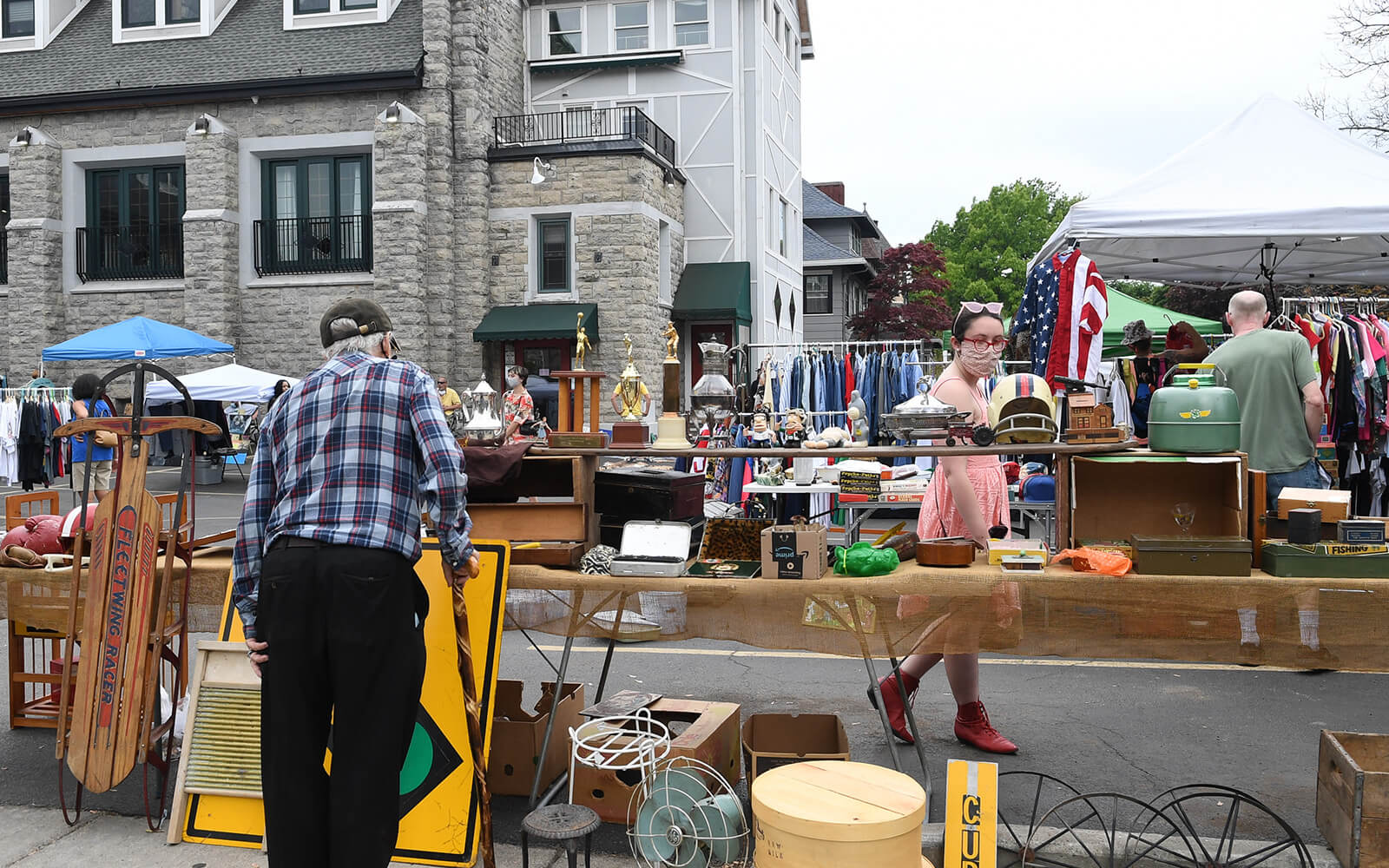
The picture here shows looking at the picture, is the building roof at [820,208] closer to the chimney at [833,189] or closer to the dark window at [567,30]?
the chimney at [833,189]

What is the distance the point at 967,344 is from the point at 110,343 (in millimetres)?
15573

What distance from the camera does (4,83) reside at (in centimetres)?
2242

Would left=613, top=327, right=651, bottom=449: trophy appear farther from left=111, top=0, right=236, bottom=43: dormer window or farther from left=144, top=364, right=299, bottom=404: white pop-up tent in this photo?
left=111, top=0, right=236, bottom=43: dormer window

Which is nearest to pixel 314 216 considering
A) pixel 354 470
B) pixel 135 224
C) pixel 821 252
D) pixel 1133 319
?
pixel 135 224

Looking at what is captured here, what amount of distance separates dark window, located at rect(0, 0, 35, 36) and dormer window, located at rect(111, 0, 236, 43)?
2.33 metres

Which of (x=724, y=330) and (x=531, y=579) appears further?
(x=724, y=330)

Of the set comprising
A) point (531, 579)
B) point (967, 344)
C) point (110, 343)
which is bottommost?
point (531, 579)

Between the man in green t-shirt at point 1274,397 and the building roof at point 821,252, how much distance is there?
31855 millimetres

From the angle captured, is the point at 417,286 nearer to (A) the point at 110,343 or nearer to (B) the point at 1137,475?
(A) the point at 110,343

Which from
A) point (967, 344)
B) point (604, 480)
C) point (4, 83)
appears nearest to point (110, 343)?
point (4, 83)

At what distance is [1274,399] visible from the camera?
5777 mm

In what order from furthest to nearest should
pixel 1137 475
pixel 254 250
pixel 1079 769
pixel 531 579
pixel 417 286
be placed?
pixel 254 250, pixel 417 286, pixel 1079 769, pixel 1137 475, pixel 531 579

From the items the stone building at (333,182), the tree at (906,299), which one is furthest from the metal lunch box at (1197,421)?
the tree at (906,299)

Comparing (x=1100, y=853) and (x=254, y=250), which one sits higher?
(x=254, y=250)
